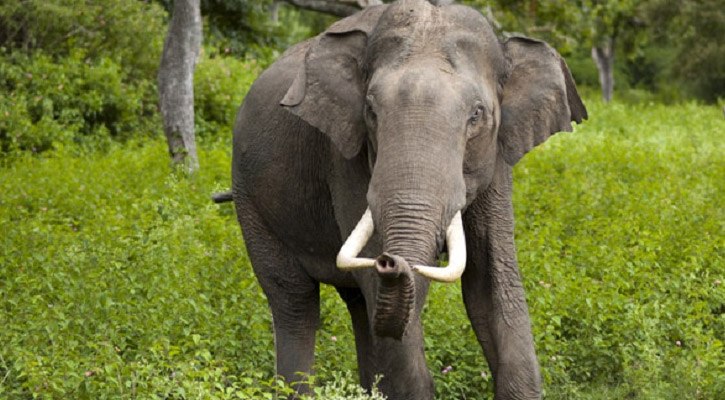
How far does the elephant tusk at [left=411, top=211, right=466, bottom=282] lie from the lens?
4383 mm

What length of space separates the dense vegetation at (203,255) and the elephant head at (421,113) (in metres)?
0.70

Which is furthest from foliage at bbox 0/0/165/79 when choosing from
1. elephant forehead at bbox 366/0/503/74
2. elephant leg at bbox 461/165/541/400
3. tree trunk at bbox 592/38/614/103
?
tree trunk at bbox 592/38/614/103

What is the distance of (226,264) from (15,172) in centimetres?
470

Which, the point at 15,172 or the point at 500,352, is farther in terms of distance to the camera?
the point at 15,172

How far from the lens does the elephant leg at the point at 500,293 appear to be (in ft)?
18.4

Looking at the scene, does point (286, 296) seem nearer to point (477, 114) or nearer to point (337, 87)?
point (337, 87)

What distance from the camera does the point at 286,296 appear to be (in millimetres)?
6820

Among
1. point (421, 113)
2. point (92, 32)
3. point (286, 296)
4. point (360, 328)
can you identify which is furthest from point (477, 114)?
point (92, 32)

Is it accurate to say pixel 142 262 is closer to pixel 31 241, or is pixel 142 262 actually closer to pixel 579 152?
pixel 31 241

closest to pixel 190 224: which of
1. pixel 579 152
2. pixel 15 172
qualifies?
pixel 15 172

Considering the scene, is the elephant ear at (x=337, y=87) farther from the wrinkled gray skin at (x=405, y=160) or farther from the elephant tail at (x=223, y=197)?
the elephant tail at (x=223, y=197)

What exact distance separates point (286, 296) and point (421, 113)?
222 centimetres

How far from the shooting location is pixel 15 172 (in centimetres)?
1229

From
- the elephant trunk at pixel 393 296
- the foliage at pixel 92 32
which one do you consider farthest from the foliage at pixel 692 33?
the elephant trunk at pixel 393 296
